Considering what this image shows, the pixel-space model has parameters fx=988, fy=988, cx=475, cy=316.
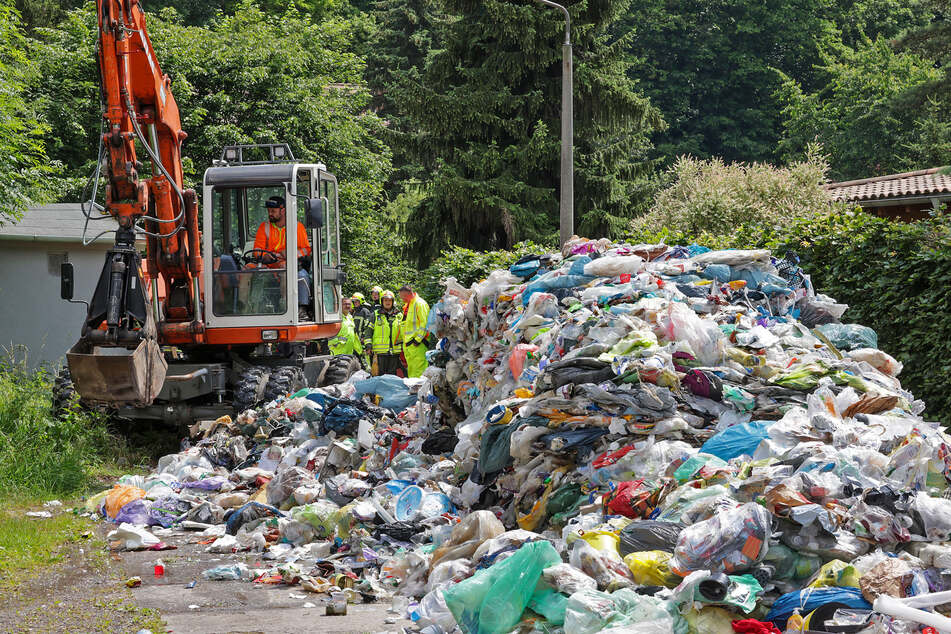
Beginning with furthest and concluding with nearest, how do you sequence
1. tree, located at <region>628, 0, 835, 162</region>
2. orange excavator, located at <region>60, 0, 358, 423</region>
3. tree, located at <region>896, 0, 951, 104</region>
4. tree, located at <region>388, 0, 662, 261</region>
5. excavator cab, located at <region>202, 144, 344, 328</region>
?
tree, located at <region>628, 0, 835, 162</region> < tree, located at <region>388, 0, 662, 261</region> < tree, located at <region>896, 0, 951, 104</region> < excavator cab, located at <region>202, 144, 344, 328</region> < orange excavator, located at <region>60, 0, 358, 423</region>

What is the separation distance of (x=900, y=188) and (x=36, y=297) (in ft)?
62.5

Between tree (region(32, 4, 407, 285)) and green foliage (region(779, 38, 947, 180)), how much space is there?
18767 millimetres

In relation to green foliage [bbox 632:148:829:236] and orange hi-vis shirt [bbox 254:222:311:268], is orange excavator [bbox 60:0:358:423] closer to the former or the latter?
orange hi-vis shirt [bbox 254:222:311:268]

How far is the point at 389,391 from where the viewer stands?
10.6 meters

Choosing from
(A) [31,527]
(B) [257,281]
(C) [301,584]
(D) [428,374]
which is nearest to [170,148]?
(B) [257,281]

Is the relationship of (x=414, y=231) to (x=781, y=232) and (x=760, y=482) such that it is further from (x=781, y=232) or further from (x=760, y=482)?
(x=760, y=482)

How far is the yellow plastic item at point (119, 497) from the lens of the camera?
8164 mm

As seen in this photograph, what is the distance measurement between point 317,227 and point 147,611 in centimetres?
545

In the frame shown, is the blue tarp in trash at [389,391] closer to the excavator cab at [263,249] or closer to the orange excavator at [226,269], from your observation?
the orange excavator at [226,269]

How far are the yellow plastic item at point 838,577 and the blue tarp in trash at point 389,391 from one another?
638 cm

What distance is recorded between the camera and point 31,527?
7.36 metres

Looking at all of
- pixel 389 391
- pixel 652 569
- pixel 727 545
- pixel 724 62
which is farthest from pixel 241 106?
pixel 724 62

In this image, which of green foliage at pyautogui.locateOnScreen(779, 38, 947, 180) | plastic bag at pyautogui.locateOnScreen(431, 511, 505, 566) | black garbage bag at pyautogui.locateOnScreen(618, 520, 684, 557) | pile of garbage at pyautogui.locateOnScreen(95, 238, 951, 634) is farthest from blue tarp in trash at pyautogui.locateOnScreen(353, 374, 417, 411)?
green foliage at pyautogui.locateOnScreen(779, 38, 947, 180)

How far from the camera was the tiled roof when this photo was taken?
22.0m
